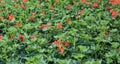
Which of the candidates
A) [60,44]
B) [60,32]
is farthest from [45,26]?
[60,44]

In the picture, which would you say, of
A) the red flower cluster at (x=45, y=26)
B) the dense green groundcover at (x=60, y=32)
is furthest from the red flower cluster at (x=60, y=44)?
the red flower cluster at (x=45, y=26)

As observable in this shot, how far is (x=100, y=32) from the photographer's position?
13.2 feet

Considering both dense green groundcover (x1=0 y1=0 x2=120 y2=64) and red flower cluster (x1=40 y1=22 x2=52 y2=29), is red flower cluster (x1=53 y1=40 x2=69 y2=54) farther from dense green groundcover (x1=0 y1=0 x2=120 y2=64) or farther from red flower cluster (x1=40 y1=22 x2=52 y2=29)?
red flower cluster (x1=40 y1=22 x2=52 y2=29)

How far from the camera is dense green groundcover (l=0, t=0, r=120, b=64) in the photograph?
3652mm

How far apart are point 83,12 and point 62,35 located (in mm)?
844

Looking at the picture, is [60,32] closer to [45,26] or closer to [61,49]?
[45,26]

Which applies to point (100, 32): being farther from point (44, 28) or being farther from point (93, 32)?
point (44, 28)

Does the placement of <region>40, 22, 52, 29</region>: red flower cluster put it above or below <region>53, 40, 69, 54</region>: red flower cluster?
above

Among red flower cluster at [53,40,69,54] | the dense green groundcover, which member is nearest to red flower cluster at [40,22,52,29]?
the dense green groundcover

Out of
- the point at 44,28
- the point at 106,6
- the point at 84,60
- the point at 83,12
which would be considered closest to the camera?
the point at 84,60

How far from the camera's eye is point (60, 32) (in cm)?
417

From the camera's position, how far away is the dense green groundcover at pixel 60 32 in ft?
12.0

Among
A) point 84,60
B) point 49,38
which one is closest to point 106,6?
point 49,38

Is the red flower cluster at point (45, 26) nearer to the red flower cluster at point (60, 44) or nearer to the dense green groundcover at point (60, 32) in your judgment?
the dense green groundcover at point (60, 32)
